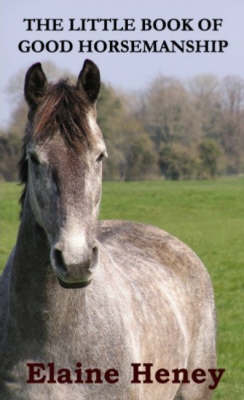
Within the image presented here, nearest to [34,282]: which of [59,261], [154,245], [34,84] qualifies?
[59,261]

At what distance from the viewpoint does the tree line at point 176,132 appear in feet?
151

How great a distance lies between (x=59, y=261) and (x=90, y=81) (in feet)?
2.93

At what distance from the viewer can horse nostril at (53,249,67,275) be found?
2793 millimetres

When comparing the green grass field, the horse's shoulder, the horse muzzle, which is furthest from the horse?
the green grass field

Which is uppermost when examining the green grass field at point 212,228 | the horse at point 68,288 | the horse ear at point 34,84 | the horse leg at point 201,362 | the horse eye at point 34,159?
the horse ear at point 34,84

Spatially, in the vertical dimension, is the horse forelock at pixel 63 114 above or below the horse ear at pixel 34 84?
below

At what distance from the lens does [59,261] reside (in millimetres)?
2814

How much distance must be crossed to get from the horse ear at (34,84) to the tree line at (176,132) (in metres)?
38.2

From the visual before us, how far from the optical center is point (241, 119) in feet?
177

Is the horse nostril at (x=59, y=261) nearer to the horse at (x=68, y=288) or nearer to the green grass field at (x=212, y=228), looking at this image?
the horse at (x=68, y=288)

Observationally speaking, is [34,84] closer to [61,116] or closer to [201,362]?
[61,116]

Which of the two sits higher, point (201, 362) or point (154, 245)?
point (154, 245)

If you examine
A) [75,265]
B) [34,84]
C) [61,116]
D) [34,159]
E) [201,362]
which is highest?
[34,84]

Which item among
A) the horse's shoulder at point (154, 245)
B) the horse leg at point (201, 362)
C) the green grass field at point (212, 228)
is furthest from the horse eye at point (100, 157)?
the green grass field at point (212, 228)
